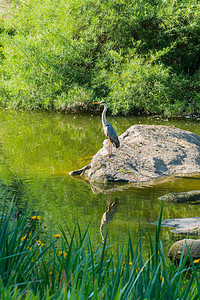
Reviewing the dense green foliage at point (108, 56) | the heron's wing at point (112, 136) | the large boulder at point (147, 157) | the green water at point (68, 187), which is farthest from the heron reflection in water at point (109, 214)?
the dense green foliage at point (108, 56)

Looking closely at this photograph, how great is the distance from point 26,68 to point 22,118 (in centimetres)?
350

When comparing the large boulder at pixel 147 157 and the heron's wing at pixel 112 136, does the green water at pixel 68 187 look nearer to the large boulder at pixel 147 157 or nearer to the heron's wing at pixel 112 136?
the large boulder at pixel 147 157

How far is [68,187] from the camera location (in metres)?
7.30

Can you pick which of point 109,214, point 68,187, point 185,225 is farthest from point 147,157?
point 185,225

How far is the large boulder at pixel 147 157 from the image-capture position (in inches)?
308

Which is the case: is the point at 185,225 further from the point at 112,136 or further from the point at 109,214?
the point at 112,136

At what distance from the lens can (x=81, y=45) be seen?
17703mm

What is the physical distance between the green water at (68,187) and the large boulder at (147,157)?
1.54ft

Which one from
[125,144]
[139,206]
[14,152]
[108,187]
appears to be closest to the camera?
[139,206]

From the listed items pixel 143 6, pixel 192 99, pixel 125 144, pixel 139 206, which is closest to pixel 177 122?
pixel 192 99

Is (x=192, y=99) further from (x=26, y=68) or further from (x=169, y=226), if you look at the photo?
(x=169, y=226)

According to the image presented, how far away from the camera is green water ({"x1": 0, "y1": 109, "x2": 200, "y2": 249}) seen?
551 cm

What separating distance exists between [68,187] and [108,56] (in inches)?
463

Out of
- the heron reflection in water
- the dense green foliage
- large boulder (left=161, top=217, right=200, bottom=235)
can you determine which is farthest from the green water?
the dense green foliage
